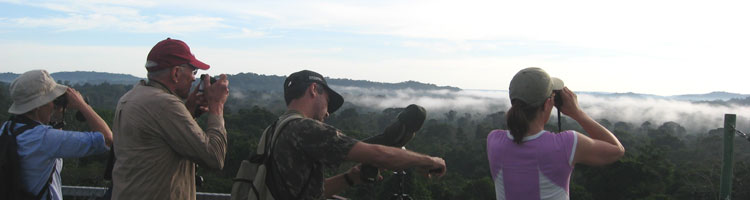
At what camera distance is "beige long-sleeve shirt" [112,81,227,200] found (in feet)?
8.06

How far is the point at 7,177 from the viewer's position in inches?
114

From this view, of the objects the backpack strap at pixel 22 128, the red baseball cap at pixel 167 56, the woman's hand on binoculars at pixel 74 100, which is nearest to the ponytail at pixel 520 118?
the red baseball cap at pixel 167 56

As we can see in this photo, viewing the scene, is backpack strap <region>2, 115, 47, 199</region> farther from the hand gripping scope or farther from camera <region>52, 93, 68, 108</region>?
the hand gripping scope

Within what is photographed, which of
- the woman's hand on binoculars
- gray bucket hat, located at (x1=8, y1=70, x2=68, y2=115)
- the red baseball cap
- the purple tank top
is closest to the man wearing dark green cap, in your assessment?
the purple tank top

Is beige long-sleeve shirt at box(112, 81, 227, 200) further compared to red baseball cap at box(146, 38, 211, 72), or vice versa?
red baseball cap at box(146, 38, 211, 72)

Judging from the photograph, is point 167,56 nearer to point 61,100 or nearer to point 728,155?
point 61,100

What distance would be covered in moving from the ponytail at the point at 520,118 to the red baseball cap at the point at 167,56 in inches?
59.8

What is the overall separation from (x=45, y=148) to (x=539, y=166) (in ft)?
8.17

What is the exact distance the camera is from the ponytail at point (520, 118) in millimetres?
2377

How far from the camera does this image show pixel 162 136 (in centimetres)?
248

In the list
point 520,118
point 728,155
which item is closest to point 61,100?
point 520,118

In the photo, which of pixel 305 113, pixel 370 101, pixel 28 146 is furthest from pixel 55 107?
pixel 370 101

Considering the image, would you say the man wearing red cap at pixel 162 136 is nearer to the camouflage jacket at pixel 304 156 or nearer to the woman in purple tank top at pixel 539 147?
the camouflage jacket at pixel 304 156

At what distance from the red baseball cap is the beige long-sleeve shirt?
0.41ft
